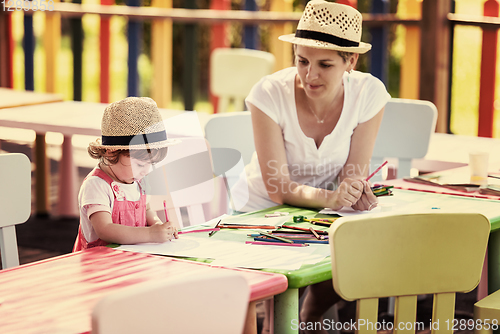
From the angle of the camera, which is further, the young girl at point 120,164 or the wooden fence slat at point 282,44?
the wooden fence slat at point 282,44

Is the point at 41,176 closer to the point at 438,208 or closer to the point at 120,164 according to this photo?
the point at 120,164

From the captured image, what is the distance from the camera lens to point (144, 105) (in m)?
1.89

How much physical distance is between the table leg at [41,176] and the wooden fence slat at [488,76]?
9.06 feet

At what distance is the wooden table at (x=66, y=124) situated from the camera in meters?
3.23

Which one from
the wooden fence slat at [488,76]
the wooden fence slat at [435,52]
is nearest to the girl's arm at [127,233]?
the wooden fence slat at [435,52]

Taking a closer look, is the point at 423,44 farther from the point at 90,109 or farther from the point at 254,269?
the point at 254,269

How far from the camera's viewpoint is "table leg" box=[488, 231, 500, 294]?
2162 mm

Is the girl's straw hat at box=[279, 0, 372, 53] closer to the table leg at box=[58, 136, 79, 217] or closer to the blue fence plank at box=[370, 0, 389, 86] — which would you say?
the table leg at box=[58, 136, 79, 217]

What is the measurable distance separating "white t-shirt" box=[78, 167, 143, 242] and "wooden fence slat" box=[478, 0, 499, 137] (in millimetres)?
3037

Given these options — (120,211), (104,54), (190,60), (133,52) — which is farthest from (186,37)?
(120,211)

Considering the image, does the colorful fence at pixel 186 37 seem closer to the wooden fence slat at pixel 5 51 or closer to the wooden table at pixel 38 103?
the wooden fence slat at pixel 5 51

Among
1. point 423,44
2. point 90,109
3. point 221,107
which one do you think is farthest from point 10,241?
point 423,44

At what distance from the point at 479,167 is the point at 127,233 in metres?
1.36

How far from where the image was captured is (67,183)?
4.18 meters
